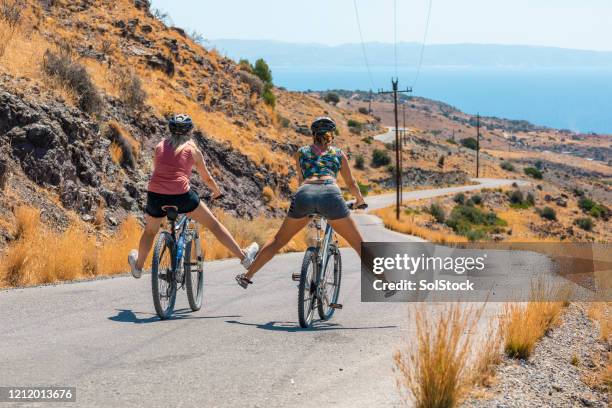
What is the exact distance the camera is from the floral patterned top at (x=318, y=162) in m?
Answer: 7.86

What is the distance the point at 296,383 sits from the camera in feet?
19.3

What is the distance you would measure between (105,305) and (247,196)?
771 inches

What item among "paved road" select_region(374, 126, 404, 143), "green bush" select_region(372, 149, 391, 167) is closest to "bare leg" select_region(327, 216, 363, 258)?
"green bush" select_region(372, 149, 391, 167)

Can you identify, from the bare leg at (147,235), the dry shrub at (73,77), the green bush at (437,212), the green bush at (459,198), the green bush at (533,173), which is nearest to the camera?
the bare leg at (147,235)

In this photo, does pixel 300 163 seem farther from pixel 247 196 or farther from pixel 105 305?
pixel 247 196

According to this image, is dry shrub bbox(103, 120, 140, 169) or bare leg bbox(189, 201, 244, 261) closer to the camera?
bare leg bbox(189, 201, 244, 261)

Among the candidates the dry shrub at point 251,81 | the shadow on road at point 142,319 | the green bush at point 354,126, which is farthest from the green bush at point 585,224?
the shadow on road at point 142,319

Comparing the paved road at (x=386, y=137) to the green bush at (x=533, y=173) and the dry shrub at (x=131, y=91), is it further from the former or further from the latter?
the dry shrub at (x=131, y=91)

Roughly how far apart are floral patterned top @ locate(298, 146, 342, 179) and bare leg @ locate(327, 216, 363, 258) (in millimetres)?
508

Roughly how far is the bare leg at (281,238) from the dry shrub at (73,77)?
1117 cm

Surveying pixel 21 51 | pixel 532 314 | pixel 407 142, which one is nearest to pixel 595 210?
pixel 407 142

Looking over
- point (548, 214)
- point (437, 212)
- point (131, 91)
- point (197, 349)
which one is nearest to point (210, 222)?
point (197, 349)

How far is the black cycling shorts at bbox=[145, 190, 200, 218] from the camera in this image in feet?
27.0

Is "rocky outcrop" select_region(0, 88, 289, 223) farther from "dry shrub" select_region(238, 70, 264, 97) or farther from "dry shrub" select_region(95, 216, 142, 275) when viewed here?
"dry shrub" select_region(238, 70, 264, 97)
